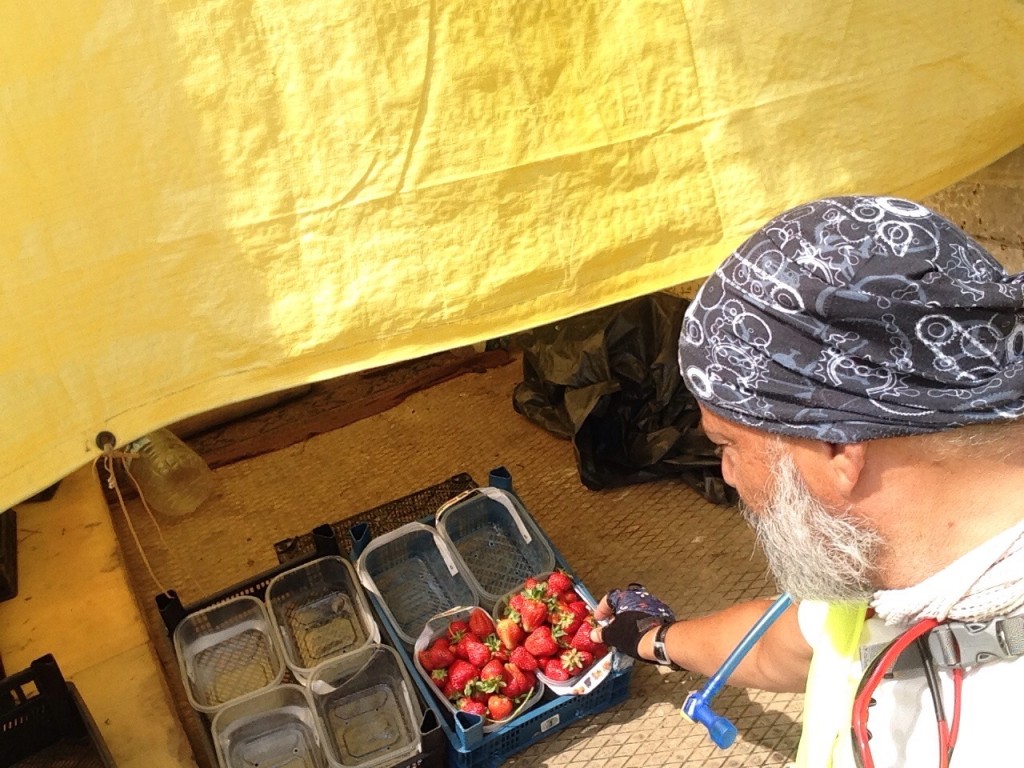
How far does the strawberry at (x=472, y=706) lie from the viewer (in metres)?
1.71

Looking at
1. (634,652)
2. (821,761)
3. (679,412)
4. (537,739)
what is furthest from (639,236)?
(679,412)

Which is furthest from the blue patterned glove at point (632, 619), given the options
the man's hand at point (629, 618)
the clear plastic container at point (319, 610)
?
the clear plastic container at point (319, 610)

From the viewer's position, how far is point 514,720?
67.8 inches

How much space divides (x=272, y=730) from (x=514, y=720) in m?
0.58

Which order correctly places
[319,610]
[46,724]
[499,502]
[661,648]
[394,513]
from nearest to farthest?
[661,648] → [46,724] → [319,610] → [499,502] → [394,513]

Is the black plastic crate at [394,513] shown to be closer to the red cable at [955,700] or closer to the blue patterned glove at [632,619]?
the blue patterned glove at [632,619]

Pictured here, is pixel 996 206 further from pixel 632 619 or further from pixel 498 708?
pixel 498 708

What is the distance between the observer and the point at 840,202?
851mm

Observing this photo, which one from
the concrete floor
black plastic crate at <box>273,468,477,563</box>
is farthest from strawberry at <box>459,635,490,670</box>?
black plastic crate at <box>273,468,477,563</box>

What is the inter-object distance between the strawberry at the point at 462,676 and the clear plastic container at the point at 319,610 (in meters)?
0.26

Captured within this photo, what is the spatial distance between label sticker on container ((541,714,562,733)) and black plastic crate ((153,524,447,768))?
24 cm

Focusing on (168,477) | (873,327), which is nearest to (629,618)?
(873,327)

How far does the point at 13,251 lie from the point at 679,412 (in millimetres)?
2007

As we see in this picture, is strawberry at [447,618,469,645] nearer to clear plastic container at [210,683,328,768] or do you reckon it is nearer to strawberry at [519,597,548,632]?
strawberry at [519,597,548,632]
